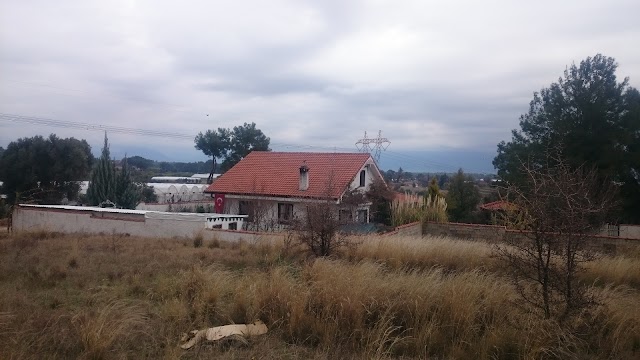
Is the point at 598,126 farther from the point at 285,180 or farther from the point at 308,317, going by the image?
the point at 308,317

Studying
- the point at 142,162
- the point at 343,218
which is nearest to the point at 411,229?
the point at 343,218

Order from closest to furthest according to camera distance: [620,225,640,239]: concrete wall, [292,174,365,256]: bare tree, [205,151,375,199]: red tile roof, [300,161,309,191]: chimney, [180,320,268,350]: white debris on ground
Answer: [180,320,268,350]: white debris on ground < [292,174,365,256]: bare tree < [620,225,640,239]: concrete wall < [300,161,309,191]: chimney < [205,151,375,199]: red tile roof

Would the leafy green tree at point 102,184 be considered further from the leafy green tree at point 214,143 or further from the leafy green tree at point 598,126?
the leafy green tree at point 598,126

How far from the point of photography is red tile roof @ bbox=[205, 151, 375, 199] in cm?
2664

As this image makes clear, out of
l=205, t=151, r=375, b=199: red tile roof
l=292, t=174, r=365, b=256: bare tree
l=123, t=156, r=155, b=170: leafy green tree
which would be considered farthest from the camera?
l=123, t=156, r=155, b=170: leafy green tree

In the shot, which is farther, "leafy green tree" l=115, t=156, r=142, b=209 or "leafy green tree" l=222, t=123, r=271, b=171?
"leafy green tree" l=222, t=123, r=271, b=171

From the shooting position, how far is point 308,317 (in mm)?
4938

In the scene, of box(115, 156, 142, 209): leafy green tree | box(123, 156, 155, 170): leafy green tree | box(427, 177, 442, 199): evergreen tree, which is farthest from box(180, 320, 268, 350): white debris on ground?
box(123, 156, 155, 170): leafy green tree

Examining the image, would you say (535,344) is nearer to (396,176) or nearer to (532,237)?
(532,237)

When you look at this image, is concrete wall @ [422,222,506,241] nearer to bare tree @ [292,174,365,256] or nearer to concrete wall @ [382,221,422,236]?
concrete wall @ [382,221,422,236]

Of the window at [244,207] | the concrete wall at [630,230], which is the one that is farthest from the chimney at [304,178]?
the concrete wall at [630,230]

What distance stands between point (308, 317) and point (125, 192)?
34.1 metres

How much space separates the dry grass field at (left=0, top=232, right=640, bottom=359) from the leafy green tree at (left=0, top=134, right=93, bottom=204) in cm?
3284

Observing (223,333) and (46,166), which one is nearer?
(223,333)
